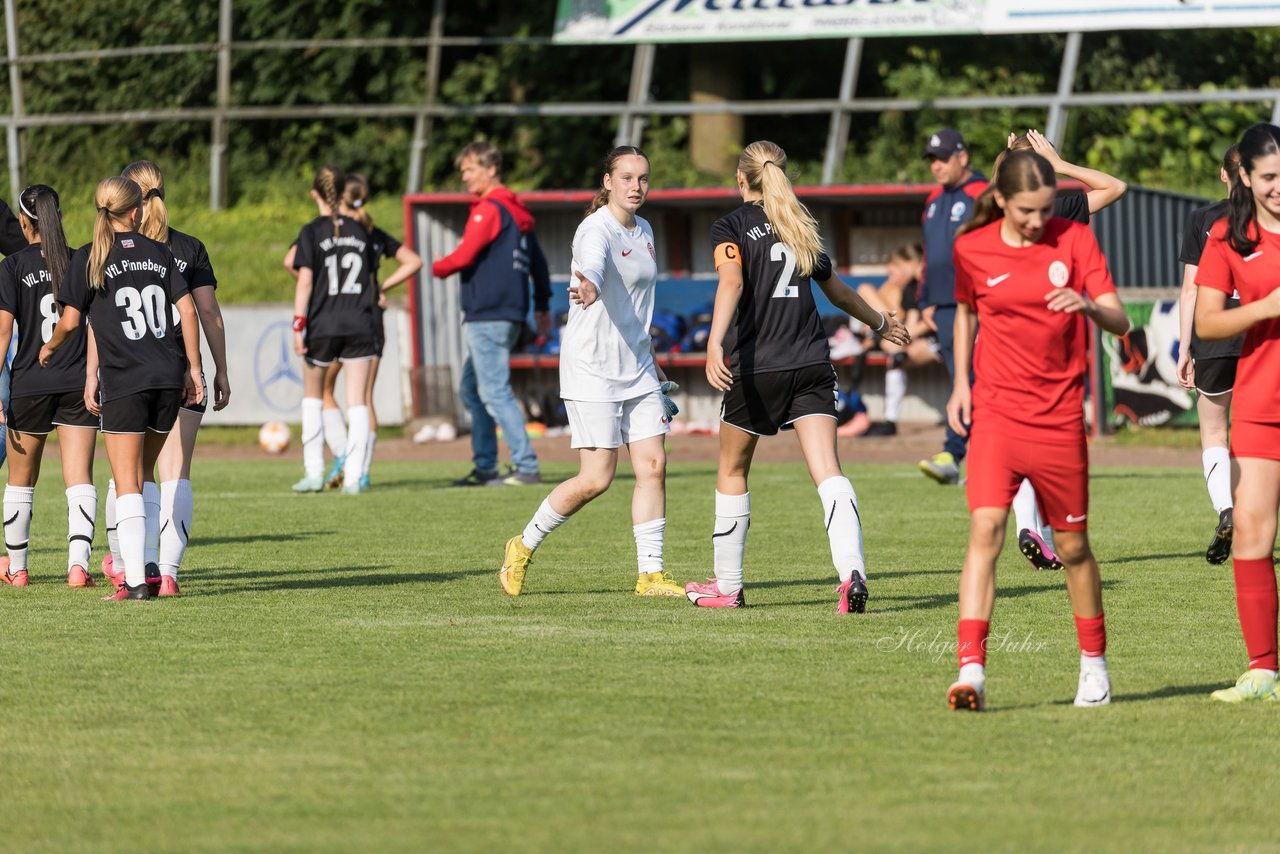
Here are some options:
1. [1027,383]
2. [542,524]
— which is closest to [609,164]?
[542,524]

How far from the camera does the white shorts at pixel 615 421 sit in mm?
8977

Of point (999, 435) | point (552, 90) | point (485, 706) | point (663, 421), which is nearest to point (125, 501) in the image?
point (663, 421)

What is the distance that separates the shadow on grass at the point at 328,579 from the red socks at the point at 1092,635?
4.19m

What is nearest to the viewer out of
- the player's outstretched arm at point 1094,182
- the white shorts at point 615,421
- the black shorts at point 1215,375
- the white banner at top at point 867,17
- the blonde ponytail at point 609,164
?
the player's outstretched arm at point 1094,182

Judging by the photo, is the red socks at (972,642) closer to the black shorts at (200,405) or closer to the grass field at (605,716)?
the grass field at (605,716)

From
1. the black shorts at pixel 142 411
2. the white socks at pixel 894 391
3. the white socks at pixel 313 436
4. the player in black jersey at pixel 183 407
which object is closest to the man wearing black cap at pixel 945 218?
the white socks at pixel 313 436

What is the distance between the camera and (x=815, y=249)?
27.4 feet

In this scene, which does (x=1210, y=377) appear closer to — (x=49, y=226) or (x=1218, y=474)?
(x=1218, y=474)

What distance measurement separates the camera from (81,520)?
9.67m

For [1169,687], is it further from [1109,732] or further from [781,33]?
[781,33]

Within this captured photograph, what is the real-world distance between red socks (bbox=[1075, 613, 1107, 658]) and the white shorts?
3.05m

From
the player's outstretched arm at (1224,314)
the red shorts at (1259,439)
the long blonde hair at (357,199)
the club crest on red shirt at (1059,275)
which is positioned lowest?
the red shorts at (1259,439)

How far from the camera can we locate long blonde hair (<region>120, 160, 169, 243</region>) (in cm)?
909

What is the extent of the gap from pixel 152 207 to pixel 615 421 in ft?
7.63
